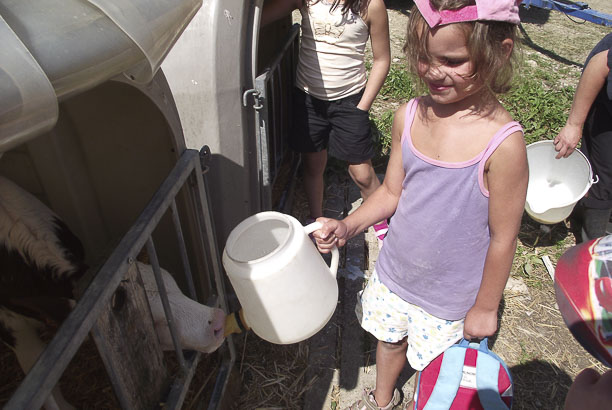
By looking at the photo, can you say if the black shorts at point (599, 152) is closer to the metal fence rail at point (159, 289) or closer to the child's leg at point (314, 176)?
the child's leg at point (314, 176)

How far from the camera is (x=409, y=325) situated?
1718mm

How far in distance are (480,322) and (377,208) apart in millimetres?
513

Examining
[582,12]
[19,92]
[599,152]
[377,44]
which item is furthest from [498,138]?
[582,12]

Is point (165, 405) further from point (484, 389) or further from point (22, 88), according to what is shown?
point (22, 88)

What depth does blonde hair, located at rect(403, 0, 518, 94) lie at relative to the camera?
1172 mm

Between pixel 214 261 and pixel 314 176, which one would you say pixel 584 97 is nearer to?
pixel 314 176

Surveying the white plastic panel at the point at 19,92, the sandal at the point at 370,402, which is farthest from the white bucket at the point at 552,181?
the white plastic panel at the point at 19,92

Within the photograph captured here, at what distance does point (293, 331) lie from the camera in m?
1.47

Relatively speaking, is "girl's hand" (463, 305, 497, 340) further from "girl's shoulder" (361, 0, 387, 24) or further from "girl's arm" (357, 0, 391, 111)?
"girl's shoulder" (361, 0, 387, 24)

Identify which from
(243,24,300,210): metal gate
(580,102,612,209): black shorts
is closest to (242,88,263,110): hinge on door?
(243,24,300,210): metal gate

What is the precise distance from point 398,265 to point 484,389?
517 millimetres

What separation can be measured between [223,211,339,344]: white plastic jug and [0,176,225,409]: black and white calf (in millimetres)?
208

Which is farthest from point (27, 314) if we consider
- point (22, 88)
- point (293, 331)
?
point (22, 88)

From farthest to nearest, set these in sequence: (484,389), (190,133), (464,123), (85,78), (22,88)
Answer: (190,133) < (484,389) < (464,123) < (85,78) < (22,88)
